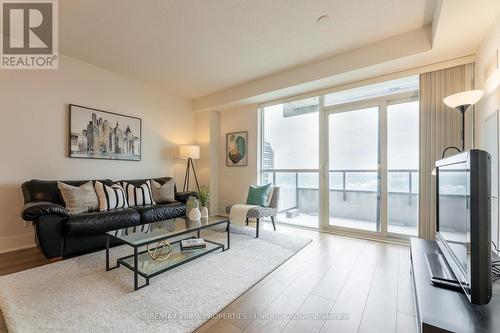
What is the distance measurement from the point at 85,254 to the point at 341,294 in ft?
9.16

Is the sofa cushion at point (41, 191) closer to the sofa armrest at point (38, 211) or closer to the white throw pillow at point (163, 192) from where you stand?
the sofa armrest at point (38, 211)

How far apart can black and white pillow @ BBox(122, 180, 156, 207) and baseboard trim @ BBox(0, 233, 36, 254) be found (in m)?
1.23

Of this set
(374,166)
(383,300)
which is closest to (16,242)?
(383,300)

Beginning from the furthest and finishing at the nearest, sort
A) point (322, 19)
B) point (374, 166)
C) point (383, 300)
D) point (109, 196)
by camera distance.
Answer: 1. point (374, 166)
2. point (109, 196)
3. point (322, 19)
4. point (383, 300)

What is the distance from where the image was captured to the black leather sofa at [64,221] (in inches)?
89.1

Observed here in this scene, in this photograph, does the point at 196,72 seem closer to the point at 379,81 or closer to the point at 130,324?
the point at 379,81

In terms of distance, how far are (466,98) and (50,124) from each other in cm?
493

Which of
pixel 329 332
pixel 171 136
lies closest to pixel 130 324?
pixel 329 332

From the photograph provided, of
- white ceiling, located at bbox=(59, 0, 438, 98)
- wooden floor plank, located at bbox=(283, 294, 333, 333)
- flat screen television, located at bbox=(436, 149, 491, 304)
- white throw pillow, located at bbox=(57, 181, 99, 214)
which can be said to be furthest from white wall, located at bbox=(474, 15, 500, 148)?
white throw pillow, located at bbox=(57, 181, 99, 214)

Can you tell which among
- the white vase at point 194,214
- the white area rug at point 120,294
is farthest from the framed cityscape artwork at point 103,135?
the white vase at point 194,214

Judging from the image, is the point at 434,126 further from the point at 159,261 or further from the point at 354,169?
the point at 159,261

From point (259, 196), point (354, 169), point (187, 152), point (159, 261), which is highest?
point (187, 152)

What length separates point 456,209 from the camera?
131 centimetres

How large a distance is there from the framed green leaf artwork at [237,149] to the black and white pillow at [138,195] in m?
1.83
